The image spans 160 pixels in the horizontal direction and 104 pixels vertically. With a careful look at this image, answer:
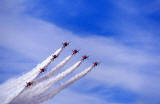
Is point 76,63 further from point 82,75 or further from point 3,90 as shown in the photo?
point 3,90

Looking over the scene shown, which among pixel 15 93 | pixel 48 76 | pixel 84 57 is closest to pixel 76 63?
pixel 84 57

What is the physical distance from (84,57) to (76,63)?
13.5 ft

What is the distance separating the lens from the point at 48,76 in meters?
113

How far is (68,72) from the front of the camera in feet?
382

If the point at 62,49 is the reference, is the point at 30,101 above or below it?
below

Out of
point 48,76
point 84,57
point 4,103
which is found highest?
point 84,57

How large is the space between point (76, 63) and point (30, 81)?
65.7 feet

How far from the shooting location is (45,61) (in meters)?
114

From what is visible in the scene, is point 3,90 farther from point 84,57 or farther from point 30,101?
point 84,57

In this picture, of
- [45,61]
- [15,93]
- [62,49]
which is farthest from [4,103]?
[62,49]

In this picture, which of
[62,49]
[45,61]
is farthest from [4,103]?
[62,49]

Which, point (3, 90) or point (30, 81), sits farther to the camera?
point (3, 90)

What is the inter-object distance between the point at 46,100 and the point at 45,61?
1619cm

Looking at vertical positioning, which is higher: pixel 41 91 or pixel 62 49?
pixel 62 49
